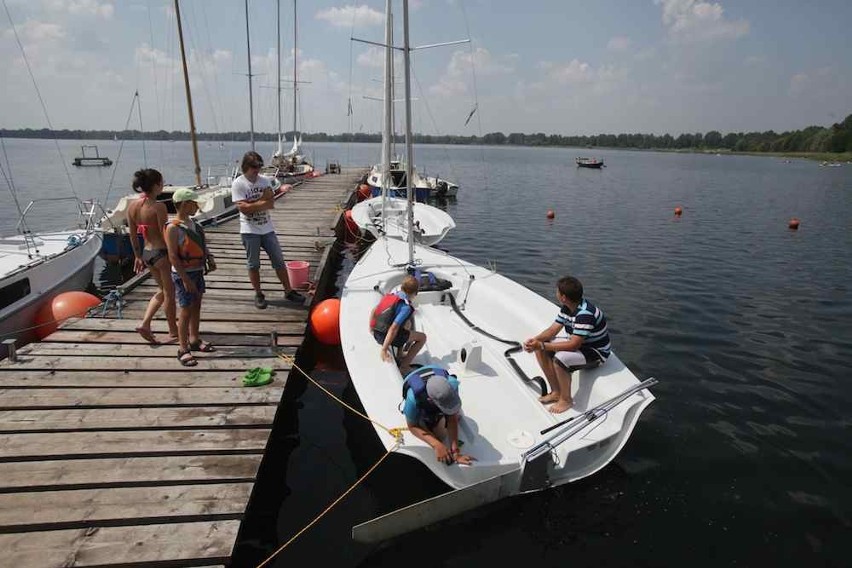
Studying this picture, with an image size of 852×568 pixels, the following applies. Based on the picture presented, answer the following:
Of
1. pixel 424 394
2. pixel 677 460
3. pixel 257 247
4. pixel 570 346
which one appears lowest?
pixel 677 460

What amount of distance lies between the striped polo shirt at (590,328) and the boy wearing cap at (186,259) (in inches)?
152

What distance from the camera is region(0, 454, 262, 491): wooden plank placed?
3.33m

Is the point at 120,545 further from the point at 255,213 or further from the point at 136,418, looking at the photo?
the point at 255,213

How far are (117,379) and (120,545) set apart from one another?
2268 mm

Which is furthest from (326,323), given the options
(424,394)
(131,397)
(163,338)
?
(424,394)

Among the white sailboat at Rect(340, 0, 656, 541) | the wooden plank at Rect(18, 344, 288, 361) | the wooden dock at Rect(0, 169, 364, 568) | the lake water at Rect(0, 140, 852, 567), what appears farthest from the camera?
the wooden plank at Rect(18, 344, 288, 361)

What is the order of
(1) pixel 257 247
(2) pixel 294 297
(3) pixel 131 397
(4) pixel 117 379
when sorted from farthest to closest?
(2) pixel 294 297, (1) pixel 257 247, (4) pixel 117 379, (3) pixel 131 397

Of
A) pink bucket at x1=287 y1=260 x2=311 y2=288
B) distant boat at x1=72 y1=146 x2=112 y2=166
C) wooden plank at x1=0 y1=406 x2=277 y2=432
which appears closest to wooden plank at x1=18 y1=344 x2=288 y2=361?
wooden plank at x1=0 y1=406 x2=277 y2=432

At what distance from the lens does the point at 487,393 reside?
4996mm

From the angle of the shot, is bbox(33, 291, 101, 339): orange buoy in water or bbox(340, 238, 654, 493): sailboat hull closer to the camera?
bbox(340, 238, 654, 493): sailboat hull

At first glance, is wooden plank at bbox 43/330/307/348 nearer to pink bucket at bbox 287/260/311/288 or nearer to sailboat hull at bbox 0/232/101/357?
sailboat hull at bbox 0/232/101/357

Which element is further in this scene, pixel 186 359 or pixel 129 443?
pixel 186 359

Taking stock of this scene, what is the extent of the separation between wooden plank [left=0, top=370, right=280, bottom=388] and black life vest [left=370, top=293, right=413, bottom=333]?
1.16m

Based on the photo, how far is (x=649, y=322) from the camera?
898 cm
